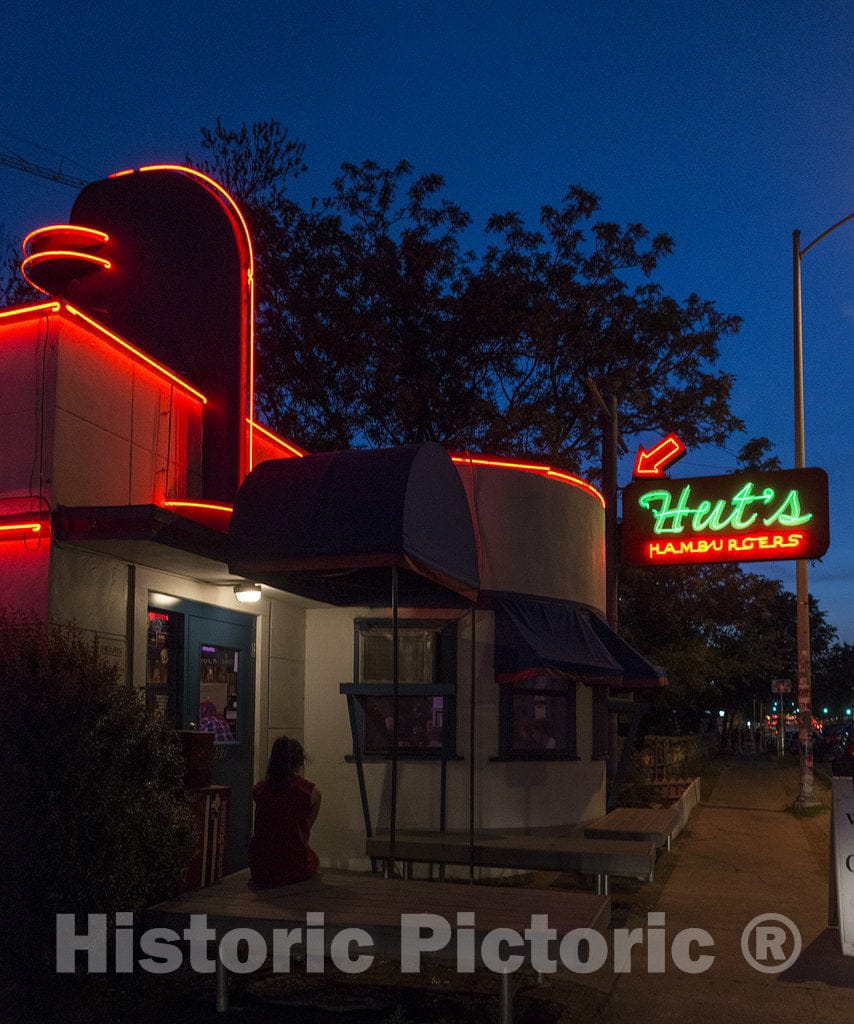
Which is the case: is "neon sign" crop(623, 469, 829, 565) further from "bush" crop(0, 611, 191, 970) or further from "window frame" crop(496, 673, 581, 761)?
"bush" crop(0, 611, 191, 970)

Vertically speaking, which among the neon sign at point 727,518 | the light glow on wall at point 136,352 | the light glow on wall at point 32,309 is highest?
the light glow on wall at point 32,309

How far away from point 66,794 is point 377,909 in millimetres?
1887

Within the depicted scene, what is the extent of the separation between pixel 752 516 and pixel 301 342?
14532 mm

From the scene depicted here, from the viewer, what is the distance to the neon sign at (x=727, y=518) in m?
15.4

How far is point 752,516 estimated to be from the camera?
15766 millimetres

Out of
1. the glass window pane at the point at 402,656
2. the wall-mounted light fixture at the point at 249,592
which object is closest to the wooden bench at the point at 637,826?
the glass window pane at the point at 402,656

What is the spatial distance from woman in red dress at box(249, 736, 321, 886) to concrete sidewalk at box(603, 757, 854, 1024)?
212 centimetres

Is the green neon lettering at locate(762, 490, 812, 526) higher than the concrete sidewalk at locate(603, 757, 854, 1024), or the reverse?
the green neon lettering at locate(762, 490, 812, 526)

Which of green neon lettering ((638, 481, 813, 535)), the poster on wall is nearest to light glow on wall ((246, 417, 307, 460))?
the poster on wall

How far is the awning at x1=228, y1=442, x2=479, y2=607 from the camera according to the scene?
7699mm

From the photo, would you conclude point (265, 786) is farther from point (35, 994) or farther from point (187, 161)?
point (187, 161)

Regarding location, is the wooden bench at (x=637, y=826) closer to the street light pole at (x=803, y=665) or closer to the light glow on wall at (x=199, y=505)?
the light glow on wall at (x=199, y=505)

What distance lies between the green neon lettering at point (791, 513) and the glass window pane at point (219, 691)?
8.47m

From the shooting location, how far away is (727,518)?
52.1 ft
